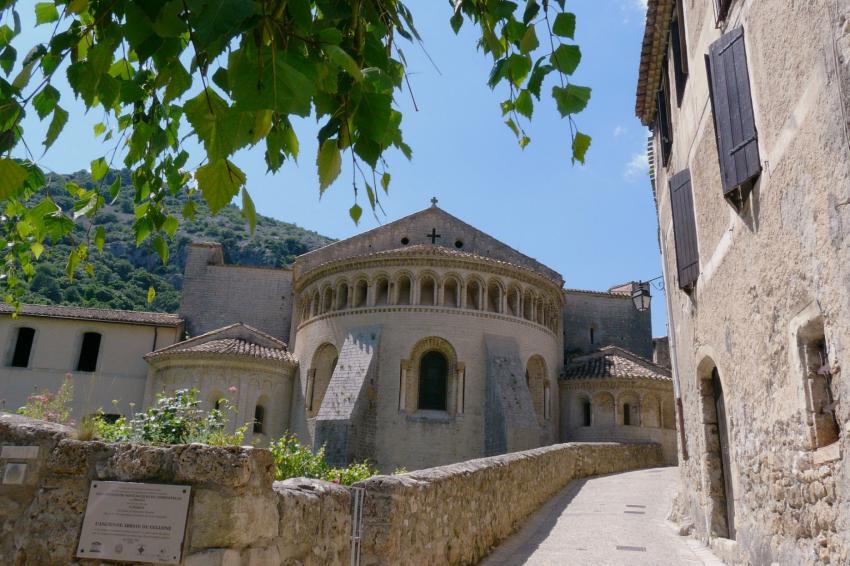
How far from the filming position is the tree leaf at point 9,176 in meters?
2.17

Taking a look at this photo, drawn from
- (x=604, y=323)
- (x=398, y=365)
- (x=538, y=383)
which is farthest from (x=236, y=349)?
(x=604, y=323)

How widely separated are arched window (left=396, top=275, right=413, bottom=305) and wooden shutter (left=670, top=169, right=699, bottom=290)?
1281 centimetres

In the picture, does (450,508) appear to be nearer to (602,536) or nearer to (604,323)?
(602,536)

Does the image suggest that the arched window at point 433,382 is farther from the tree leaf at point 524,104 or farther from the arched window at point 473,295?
the tree leaf at point 524,104

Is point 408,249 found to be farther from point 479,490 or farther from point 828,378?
point 828,378

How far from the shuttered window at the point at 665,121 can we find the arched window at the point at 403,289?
1159 centimetres

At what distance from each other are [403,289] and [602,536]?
1362 cm

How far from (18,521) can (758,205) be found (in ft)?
22.6

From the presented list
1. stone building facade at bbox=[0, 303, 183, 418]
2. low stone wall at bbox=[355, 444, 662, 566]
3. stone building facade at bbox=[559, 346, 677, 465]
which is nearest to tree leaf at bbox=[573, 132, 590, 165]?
low stone wall at bbox=[355, 444, 662, 566]

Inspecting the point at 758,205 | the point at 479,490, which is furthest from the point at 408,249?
the point at 758,205

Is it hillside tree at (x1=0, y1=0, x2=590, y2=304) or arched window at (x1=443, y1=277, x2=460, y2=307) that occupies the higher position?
arched window at (x1=443, y1=277, x2=460, y2=307)

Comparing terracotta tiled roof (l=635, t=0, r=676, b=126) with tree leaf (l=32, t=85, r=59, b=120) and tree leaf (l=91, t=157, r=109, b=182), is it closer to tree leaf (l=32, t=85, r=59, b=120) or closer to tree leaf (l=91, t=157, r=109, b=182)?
tree leaf (l=91, t=157, r=109, b=182)

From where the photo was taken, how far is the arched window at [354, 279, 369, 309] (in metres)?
23.1

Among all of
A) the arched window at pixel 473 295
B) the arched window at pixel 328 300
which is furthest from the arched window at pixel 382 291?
the arched window at pixel 473 295
